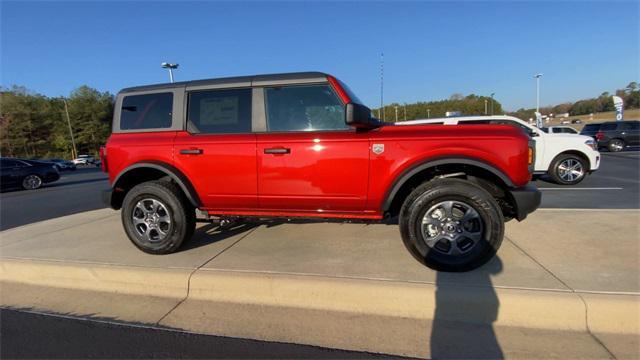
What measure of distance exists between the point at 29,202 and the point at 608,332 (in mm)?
13438

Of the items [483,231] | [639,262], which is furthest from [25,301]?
[639,262]

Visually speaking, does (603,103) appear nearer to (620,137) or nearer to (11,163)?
(620,137)

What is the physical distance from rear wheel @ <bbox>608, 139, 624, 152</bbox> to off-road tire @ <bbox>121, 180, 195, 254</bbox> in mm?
24234

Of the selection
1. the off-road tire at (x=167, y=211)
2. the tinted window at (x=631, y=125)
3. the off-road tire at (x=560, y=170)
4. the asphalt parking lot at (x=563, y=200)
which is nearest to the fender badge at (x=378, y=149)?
the off-road tire at (x=167, y=211)

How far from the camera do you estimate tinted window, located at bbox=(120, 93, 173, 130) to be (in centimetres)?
451

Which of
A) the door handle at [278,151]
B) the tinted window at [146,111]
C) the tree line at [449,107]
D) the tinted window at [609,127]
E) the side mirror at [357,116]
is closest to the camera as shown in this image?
the side mirror at [357,116]

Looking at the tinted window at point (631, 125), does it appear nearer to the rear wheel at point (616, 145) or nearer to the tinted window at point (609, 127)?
the tinted window at point (609, 127)

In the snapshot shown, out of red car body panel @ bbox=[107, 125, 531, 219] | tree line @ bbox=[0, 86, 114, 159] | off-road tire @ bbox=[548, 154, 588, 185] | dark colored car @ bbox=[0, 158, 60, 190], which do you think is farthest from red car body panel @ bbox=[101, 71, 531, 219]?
tree line @ bbox=[0, 86, 114, 159]

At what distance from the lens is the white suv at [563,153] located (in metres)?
9.38

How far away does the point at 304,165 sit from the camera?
3.94 m

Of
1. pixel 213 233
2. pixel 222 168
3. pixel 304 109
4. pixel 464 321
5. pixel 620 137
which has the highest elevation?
pixel 620 137

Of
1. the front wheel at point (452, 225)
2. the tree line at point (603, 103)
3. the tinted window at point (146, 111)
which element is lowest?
the front wheel at point (452, 225)

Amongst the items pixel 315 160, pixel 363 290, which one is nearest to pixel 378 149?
pixel 315 160

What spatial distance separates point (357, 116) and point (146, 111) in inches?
106
